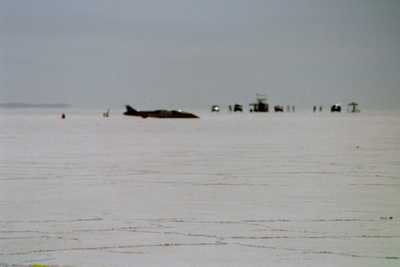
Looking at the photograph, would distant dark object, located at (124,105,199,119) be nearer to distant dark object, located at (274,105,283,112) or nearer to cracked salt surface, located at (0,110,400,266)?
cracked salt surface, located at (0,110,400,266)

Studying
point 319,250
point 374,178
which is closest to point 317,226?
point 319,250

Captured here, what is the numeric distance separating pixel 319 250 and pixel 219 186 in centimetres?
359

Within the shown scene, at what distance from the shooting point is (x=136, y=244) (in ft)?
15.3

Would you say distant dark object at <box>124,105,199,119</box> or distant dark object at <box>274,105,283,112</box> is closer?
distant dark object at <box>124,105,199,119</box>

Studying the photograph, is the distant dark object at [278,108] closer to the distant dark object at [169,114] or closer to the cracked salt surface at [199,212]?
the distant dark object at [169,114]

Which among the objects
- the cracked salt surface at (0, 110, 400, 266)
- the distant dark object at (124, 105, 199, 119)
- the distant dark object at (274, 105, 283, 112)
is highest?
the distant dark object at (274, 105, 283, 112)

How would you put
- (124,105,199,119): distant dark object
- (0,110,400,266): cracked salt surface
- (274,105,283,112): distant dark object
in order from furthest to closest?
(274,105,283,112): distant dark object → (124,105,199,119): distant dark object → (0,110,400,266): cracked salt surface

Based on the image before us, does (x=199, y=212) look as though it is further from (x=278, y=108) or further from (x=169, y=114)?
(x=278, y=108)

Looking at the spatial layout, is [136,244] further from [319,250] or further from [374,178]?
[374,178]

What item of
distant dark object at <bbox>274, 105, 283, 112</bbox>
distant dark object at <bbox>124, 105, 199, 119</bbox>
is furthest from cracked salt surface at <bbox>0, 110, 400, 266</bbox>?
distant dark object at <bbox>274, 105, 283, 112</bbox>

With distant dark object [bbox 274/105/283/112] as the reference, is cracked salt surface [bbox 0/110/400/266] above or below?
below

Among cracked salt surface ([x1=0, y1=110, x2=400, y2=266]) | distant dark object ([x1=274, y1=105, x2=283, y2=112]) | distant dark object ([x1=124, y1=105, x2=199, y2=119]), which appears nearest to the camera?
cracked salt surface ([x1=0, y1=110, x2=400, y2=266])

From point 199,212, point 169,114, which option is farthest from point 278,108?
point 199,212

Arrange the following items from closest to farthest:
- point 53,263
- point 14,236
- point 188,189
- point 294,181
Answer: point 53,263 < point 14,236 < point 188,189 < point 294,181
